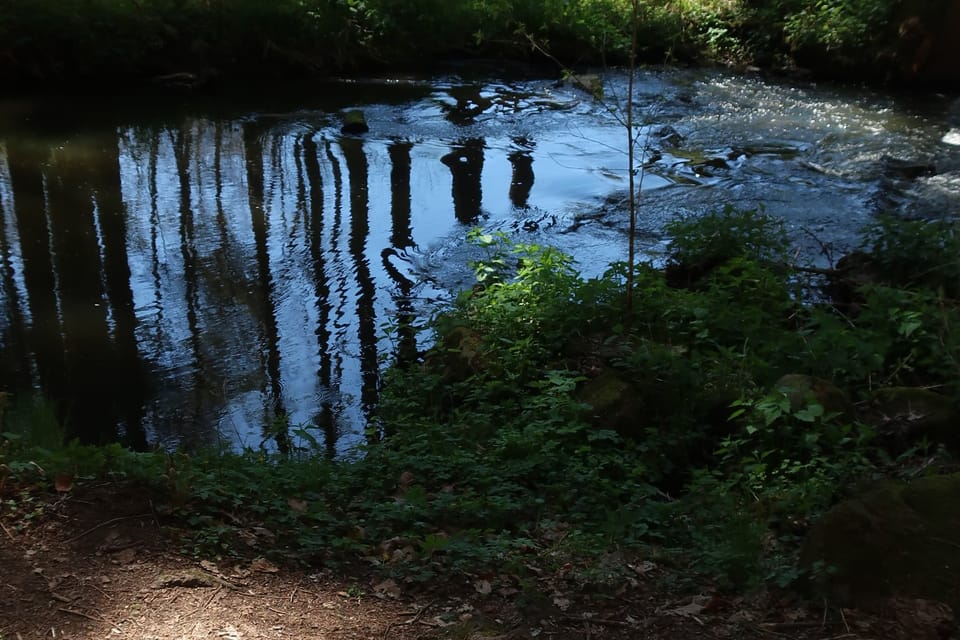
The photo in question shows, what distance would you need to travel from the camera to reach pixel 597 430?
5.86 m

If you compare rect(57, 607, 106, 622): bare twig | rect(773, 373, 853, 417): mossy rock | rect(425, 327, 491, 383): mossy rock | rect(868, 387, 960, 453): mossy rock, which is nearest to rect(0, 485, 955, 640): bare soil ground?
rect(57, 607, 106, 622): bare twig

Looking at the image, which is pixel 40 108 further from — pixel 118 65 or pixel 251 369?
pixel 251 369

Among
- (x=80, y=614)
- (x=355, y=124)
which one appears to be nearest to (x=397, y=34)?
(x=355, y=124)

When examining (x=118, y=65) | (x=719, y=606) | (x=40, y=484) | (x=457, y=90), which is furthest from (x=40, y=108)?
(x=719, y=606)

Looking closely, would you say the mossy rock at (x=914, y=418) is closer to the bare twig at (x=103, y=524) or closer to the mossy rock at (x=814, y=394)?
the mossy rock at (x=814, y=394)

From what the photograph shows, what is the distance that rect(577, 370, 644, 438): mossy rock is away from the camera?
19.6 feet

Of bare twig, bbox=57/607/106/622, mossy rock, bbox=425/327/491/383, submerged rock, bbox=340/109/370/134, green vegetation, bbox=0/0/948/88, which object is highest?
green vegetation, bbox=0/0/948/88

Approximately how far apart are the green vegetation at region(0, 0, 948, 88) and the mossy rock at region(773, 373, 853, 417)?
1211 cm

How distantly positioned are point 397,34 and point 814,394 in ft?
52.2

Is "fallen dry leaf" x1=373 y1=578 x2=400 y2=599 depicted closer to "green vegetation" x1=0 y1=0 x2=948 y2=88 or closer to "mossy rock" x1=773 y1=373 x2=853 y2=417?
"mossy rock" x1=773 y1=373 x2=853 y2=417

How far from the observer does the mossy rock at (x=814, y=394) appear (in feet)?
18.4

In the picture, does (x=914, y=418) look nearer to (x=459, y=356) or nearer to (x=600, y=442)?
(x=600, y=442)

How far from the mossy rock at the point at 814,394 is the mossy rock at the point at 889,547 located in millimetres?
1441

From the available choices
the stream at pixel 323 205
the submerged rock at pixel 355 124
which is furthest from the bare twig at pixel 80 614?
the submerged rock at pixel 355 124
